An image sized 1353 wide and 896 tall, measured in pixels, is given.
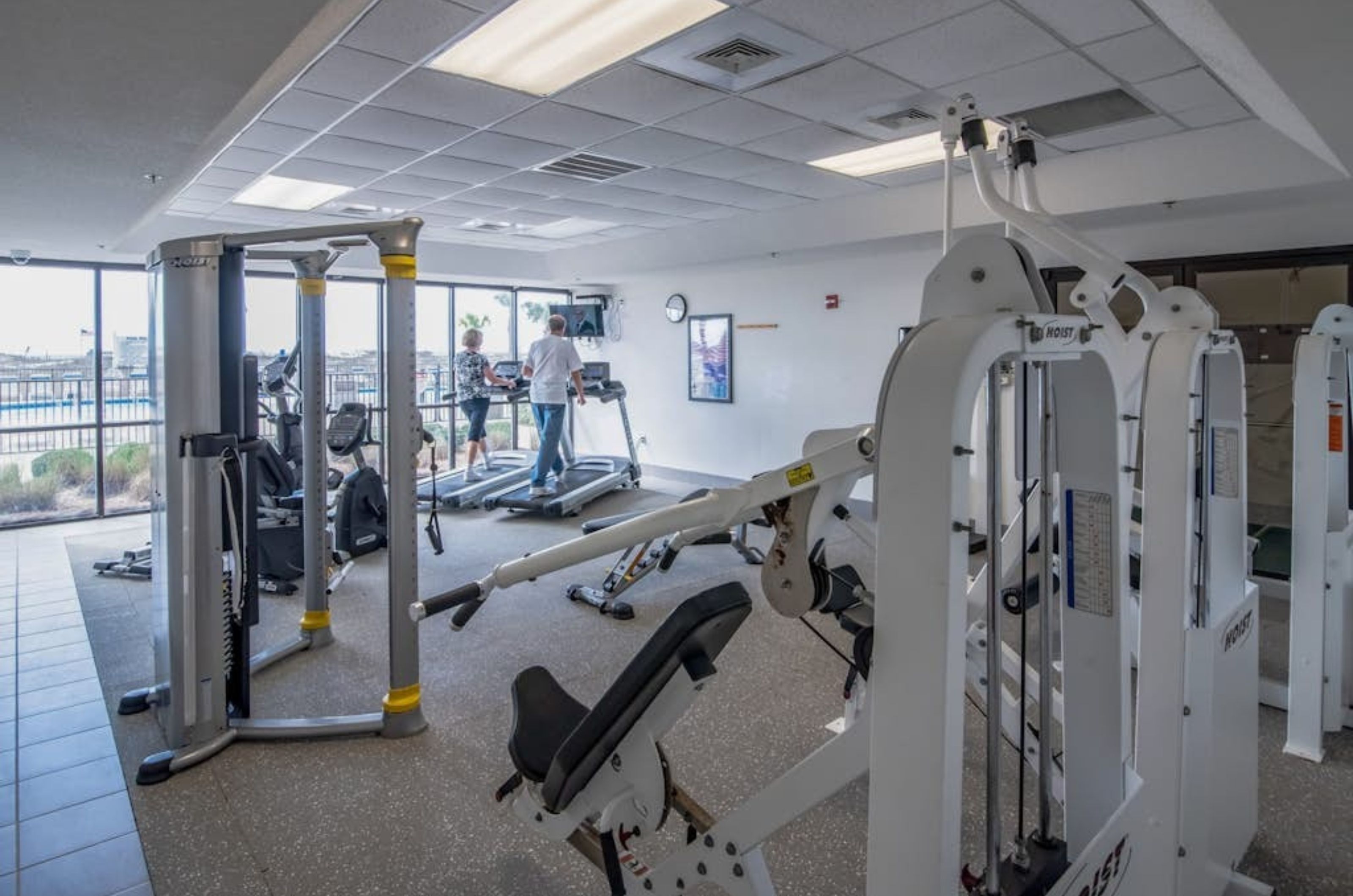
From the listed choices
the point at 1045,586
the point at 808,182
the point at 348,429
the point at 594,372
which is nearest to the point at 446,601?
the point at 1045,586

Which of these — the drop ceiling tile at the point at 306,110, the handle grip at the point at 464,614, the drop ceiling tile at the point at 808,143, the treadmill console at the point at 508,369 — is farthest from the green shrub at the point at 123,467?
the handle grip at the point at 464,614

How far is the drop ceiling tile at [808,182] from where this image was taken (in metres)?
5.18

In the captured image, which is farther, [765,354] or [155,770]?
[765,354]

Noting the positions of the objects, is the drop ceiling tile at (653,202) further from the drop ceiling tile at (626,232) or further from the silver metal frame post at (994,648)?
the silver metal frame post at (994,648)

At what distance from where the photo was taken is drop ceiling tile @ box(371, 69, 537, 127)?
3.47m

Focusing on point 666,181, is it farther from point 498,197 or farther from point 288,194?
point 288,194

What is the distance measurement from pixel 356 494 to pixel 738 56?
3238 millimetres

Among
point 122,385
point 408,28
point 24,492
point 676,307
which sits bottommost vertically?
point 24,492

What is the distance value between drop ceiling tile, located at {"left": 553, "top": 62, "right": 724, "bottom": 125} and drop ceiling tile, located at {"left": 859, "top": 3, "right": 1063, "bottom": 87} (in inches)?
33.3

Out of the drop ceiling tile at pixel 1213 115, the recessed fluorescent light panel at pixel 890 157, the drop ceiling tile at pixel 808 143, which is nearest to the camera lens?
the drop ceiling tile at pixel 1213 115

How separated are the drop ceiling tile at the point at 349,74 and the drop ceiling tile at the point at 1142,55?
9.47 feet

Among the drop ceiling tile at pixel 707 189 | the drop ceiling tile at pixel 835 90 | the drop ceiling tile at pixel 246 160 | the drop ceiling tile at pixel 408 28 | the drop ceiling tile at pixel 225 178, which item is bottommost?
the drop ceiling tile at pixel 408 28

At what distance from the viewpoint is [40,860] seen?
224cm

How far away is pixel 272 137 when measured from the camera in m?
4.26
